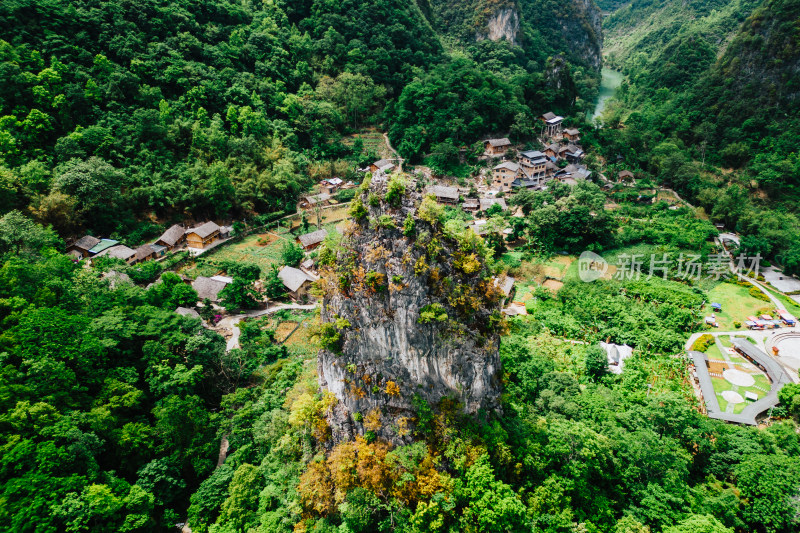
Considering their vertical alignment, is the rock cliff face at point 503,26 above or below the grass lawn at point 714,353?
above

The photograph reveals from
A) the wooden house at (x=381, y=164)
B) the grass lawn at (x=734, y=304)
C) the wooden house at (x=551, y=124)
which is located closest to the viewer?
the grass lawn at (x=734, y=304)

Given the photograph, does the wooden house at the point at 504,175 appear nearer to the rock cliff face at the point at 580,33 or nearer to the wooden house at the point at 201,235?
the wooden house at the point at 201,235

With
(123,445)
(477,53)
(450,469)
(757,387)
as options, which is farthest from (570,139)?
(123,445)

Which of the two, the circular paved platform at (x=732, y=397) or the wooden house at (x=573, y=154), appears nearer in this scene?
the circular paved platform at (x=732, y=397)

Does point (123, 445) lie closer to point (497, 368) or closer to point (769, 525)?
point (497, 368)

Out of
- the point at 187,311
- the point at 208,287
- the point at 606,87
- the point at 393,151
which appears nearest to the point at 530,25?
the point at 606,87

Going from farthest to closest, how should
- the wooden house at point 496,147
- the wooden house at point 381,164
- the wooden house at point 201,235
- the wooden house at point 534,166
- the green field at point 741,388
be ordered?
the wooden house at point 496,147
the wooden house at point 534,166
the wooden house at point 381,164
the wooden house at point 201,235
the green field at point 741,388

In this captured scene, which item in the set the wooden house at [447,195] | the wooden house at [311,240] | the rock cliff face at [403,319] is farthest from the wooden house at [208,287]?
the wooden house at [447,195]
